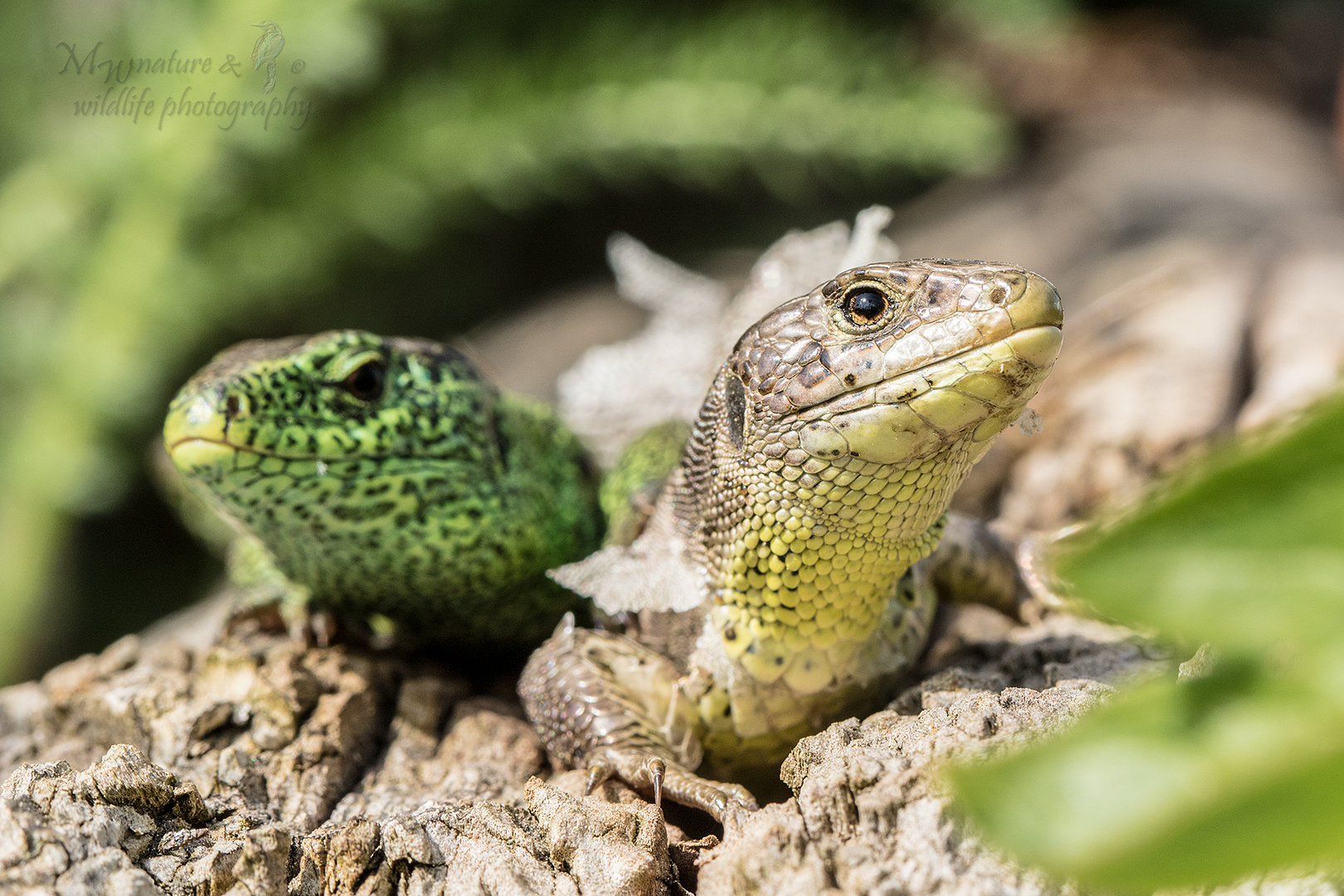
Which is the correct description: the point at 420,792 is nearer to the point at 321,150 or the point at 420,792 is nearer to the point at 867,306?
the point at 867,306

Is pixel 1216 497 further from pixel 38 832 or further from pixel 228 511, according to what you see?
pixel 228 511

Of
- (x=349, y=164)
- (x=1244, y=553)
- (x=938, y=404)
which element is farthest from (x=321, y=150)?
(x=1244, y=553)

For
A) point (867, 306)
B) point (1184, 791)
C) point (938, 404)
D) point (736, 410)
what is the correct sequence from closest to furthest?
point (1184, 791) < point (938, 404) < point (867, 306) < point (736, 410)

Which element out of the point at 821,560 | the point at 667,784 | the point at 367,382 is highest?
the point at 367,382

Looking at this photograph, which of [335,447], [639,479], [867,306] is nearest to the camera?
[867,306]

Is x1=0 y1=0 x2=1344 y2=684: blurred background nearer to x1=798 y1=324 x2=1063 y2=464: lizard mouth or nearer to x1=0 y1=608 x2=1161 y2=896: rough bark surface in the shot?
x1=0 y1=608 x2=1161 y2=896: rough bark surface

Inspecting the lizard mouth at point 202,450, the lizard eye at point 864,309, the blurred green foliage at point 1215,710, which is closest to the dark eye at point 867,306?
the lizard eye at point 864,309

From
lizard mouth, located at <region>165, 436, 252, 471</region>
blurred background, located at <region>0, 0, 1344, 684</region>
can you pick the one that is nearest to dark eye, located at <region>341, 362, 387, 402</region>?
lizard mouth, located at <region>165, 436, 252, 471</region>

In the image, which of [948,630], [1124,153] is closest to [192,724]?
[948,630]
